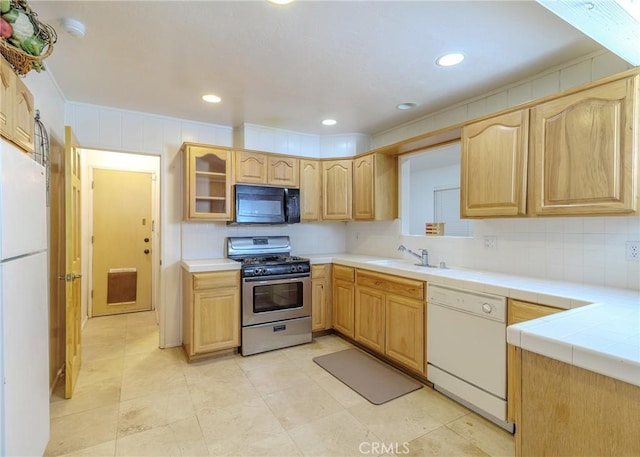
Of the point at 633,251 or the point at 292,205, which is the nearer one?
the point at 633,251

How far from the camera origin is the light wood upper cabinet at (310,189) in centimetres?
390

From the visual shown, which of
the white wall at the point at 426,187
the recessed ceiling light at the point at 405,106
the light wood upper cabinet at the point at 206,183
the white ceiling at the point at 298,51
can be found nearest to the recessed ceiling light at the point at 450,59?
the white ceiling at the point at 298,51

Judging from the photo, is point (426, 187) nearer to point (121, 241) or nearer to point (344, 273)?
point (344, 273)

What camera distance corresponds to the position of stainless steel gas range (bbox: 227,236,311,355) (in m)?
3.24

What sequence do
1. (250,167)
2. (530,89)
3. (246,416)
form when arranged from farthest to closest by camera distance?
1. (250,167)
2. (530,89)
3. (246,416)

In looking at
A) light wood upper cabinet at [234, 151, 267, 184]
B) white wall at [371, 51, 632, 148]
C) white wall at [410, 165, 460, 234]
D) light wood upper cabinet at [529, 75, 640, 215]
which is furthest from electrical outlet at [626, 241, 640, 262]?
white wall at [410, 165, 460, 234]

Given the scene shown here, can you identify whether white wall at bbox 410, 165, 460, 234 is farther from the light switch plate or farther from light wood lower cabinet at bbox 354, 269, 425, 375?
the light switch plate

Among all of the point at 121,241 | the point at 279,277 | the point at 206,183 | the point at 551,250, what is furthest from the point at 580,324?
the point at 121,241

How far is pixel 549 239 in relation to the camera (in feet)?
7.72

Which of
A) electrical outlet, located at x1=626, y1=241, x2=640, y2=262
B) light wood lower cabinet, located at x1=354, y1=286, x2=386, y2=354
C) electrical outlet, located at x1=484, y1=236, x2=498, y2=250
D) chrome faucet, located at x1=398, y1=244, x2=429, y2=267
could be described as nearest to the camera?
electrical outlet, located at x1=626, y1=241, x2=640, y2=262

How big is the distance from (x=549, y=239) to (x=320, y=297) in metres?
2.26

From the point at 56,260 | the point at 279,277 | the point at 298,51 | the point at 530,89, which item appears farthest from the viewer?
the point at 279,277

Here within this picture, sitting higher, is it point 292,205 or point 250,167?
point 250,167

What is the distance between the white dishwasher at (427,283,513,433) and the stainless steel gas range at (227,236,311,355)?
1.43m
